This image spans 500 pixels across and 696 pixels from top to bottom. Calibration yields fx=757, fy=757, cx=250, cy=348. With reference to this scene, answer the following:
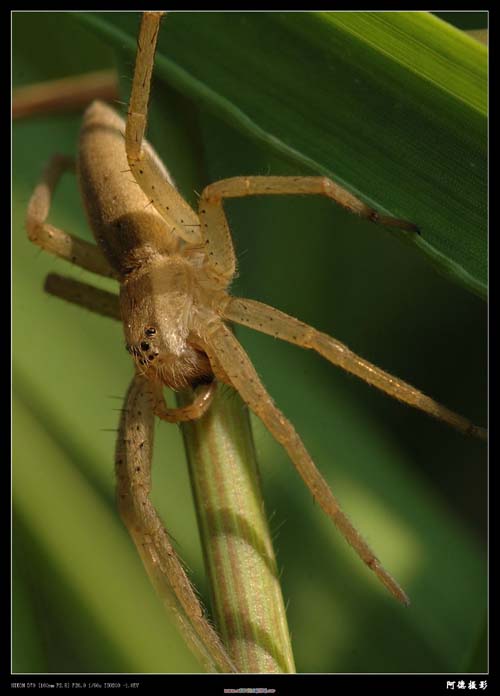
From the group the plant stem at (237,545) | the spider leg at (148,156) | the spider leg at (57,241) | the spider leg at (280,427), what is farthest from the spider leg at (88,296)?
the plant stem at (237,545)

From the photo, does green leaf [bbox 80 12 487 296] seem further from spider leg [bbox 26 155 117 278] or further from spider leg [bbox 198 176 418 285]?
spider leg [bbox 26 155 117 278]

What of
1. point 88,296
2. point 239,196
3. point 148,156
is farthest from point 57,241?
point 239,196

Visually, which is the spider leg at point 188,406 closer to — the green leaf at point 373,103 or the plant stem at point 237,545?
the plant stem at point 237,545

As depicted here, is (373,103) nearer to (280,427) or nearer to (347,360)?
(347,360)

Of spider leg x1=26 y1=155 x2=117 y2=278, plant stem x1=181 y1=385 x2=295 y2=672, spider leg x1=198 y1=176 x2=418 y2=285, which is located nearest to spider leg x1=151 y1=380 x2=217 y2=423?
plant stem x1=181 y1=385 x2=295 y2=672
